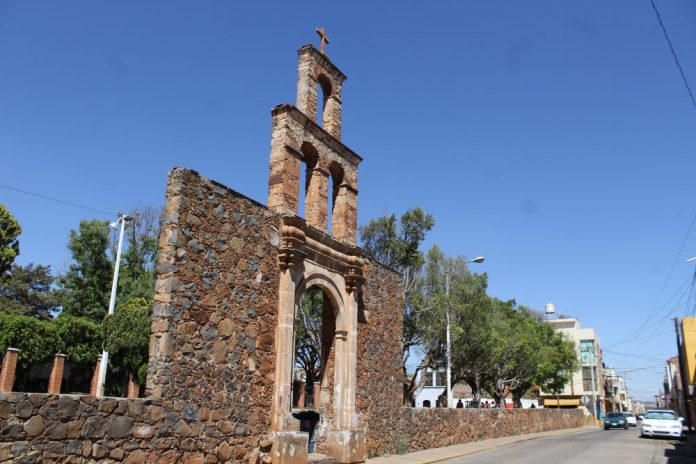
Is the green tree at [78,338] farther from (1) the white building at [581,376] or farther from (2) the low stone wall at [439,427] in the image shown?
(1) the white building at [581,376]

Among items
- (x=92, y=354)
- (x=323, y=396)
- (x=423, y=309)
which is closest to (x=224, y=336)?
(x=323, y=396)

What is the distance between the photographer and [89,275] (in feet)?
122

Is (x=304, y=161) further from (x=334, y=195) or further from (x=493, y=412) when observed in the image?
(x=493, y=412)

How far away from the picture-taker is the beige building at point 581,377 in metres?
66.0

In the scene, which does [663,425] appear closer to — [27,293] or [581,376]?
[27,293]

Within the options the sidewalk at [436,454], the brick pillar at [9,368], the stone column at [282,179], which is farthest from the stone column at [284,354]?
the brick pillar at [9,368]

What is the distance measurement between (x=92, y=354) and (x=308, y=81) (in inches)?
995

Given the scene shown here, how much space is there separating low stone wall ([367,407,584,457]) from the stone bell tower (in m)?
1.52

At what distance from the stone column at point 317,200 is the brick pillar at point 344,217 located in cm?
74

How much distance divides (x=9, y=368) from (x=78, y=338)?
4.64 metres

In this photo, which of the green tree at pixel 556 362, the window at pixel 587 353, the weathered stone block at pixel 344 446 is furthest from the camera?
the window at pixel 587 353

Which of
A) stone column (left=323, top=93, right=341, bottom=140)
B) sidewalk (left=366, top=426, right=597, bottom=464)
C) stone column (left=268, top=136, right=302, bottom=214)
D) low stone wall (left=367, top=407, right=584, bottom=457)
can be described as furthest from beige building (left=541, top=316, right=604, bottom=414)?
stone column (left=268, top=136, right=302, bottom=214)

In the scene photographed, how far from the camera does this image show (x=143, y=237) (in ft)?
124

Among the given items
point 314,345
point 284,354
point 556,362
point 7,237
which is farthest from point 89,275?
point 556,362
